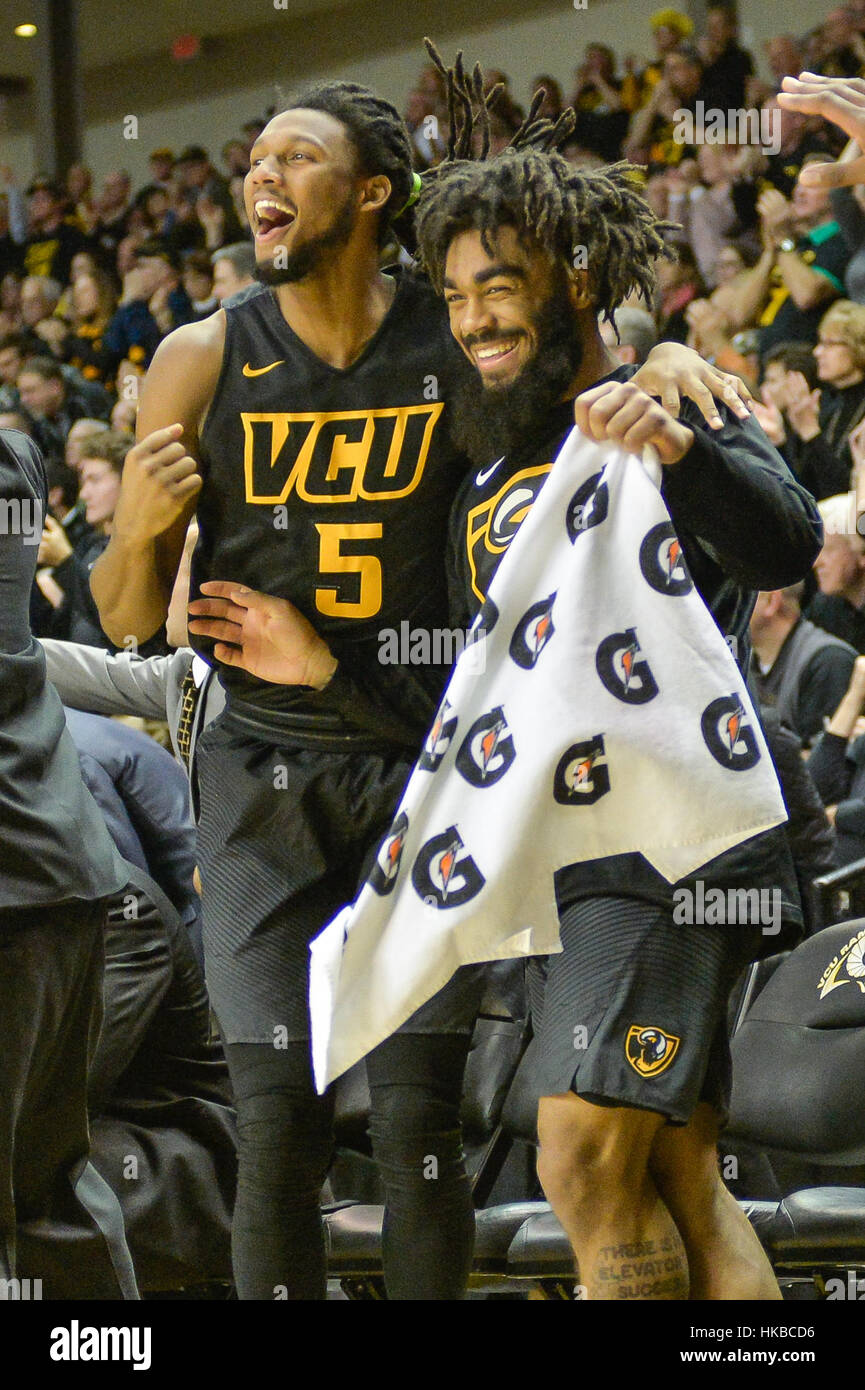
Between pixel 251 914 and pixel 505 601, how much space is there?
1.99ft

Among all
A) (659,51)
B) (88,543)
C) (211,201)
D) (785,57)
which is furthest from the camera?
(211,201)

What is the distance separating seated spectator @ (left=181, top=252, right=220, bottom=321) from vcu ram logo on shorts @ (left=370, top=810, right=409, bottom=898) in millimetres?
7082

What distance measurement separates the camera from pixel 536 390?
7.70 ft

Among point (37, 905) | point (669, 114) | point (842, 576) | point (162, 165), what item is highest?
point (162, 165)

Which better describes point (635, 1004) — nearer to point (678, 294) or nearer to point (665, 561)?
point (665, 561)

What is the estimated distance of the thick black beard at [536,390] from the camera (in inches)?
92.4

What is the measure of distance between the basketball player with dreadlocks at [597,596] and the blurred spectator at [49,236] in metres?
9.06

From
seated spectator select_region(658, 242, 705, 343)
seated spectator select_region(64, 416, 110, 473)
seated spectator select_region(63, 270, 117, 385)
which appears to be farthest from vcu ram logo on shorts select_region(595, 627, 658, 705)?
seated spectator select_region(63, 270, 117, 385)

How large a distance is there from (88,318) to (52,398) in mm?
1699

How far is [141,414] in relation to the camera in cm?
262

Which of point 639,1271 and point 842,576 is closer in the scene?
point 639,1271

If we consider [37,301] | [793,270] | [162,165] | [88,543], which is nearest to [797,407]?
[793,270]
